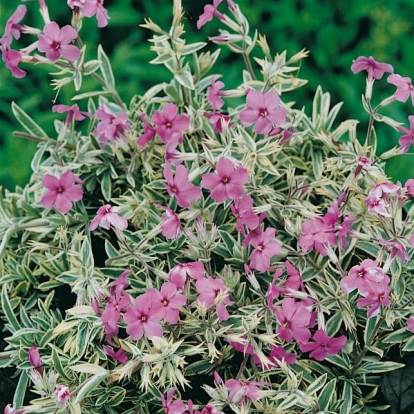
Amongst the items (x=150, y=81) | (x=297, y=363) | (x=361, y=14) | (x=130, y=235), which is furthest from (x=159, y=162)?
(x=361, y=14)

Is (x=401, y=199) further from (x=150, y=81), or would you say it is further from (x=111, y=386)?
(x=150, y=81)

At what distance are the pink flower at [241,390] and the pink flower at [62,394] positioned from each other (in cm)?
26

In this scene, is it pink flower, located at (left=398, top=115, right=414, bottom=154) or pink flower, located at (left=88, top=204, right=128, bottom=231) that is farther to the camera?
pink flower, located at (left=398, top=115, right=414, bottom=154)

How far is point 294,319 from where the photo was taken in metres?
1.39

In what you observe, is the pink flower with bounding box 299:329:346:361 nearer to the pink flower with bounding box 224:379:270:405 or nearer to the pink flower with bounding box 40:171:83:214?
the pink flower with bounding box 224:379:270:405

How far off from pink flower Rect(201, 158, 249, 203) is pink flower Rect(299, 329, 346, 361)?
287mm

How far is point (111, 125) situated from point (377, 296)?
65 cm

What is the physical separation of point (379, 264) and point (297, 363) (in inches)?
9.7

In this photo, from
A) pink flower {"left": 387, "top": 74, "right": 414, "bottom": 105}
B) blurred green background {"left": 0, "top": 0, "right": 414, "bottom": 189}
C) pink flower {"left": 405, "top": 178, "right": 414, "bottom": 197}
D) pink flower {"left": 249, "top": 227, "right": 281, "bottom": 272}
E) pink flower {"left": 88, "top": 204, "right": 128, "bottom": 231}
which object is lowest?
blurred green background {"left": 0, "top": 0, "right": 414, "bottom": 189}

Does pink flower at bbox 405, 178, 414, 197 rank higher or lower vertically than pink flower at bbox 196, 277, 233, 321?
higher

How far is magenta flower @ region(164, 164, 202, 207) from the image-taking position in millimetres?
1421

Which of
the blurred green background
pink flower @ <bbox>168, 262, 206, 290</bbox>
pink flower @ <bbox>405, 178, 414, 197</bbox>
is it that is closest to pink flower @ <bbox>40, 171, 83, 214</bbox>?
pink flower @ <bbox>168, 262, 206, 290</bbox>

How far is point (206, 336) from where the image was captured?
145cm

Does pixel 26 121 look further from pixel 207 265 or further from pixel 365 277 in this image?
pixel 365 277
